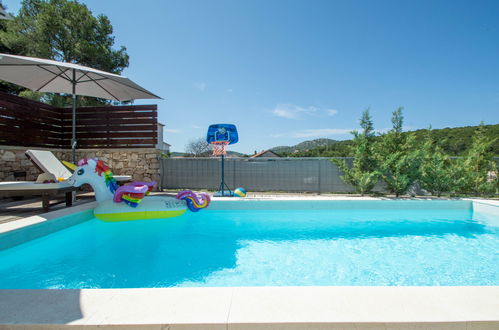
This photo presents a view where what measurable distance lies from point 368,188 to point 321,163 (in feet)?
6.35

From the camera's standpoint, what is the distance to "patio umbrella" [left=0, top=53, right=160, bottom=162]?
19.4 ft

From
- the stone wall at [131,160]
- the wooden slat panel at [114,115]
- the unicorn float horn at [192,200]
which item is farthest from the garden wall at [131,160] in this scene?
the unicorn float horn at [192,200]

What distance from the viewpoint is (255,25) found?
10.4m

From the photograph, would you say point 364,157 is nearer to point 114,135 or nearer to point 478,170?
point 478,170

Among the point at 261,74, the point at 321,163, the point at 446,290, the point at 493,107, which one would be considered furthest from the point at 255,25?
the point at 493,107

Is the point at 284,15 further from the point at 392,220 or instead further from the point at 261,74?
the point at 392,220

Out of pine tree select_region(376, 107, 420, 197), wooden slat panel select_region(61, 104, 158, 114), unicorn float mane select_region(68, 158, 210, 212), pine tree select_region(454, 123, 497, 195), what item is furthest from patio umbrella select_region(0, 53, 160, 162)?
pine tree select_region(454, 123, 497, 195)

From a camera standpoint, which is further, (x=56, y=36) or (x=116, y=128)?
(x=56, y=36)

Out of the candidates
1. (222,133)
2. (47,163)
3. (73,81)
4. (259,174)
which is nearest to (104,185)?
(47,163)

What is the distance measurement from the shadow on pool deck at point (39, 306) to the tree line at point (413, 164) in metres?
8.15

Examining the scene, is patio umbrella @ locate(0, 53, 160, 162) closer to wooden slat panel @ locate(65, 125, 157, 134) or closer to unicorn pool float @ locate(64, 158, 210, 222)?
unicorn pool float @ locate(64, 158, 210, 222)

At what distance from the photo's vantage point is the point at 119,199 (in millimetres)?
5262

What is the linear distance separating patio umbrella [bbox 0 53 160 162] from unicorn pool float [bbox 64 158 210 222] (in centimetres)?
111

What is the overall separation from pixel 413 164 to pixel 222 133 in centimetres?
646
